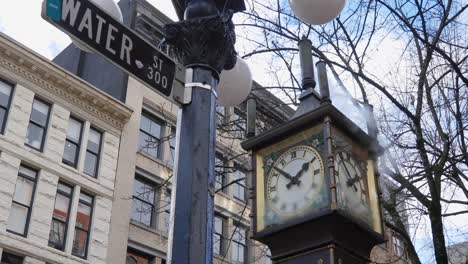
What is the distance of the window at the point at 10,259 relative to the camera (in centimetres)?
1641

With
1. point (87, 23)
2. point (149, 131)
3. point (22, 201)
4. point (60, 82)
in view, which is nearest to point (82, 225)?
point (22, 201)

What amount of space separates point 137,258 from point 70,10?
18405mm

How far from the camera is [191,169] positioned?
2.88 metres

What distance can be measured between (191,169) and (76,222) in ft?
55.0

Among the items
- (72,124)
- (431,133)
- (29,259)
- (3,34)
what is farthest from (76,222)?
(431,133)

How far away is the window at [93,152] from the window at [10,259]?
402cm

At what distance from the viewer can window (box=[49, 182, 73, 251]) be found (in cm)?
1798

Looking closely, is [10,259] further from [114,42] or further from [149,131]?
[114,42]

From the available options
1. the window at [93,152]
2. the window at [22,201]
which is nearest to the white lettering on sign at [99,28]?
the window at [22,201]

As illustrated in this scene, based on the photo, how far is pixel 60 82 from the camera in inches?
784

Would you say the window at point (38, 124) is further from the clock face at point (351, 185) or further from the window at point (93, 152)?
the clock face at point (351, 185)

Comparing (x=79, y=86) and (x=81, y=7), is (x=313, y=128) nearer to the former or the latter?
(x=81, y=7)

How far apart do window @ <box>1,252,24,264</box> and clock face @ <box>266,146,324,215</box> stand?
1465cm

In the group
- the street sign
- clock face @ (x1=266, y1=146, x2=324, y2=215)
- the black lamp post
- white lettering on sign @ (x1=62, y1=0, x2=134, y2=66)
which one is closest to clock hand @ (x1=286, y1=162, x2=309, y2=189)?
clock face @ (x1=266, y1=146, x2=324, y2=215)
